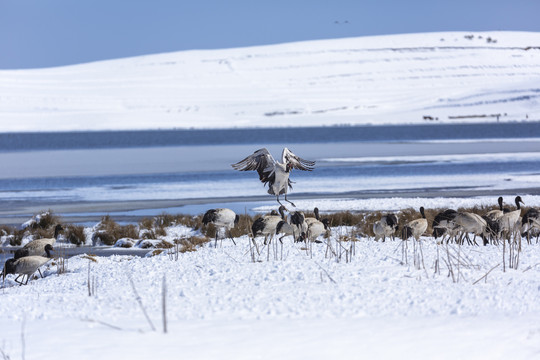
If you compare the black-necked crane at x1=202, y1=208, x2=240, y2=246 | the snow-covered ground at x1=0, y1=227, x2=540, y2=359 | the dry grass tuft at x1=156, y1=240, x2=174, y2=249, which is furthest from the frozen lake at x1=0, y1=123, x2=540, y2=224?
the snow-covered ground at x1=0, y1=227, x2=540, y2=359

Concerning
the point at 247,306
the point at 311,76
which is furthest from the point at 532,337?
the point at 311,76

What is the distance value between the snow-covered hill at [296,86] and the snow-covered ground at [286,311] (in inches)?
2634

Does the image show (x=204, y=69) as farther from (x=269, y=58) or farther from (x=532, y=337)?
(x=532, y=337)

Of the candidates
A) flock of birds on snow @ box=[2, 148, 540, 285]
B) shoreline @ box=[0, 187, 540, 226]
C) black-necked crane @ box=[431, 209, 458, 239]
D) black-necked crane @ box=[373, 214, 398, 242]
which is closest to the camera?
flock of birds on snow @ box=[2, 148, 540, 285]

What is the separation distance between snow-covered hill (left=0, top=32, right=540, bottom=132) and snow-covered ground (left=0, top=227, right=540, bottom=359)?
219 feet

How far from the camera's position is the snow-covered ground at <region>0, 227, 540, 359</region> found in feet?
17.1

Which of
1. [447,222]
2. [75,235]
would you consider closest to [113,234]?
[75,235]

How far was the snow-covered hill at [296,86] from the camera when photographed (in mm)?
79062

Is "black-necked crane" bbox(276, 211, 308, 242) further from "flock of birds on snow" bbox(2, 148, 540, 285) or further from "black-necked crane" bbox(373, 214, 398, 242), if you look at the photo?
"black-necked crane" bbox(373, 214, 398, 242)

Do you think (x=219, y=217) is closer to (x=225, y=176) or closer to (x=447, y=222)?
(x=447, y=222)

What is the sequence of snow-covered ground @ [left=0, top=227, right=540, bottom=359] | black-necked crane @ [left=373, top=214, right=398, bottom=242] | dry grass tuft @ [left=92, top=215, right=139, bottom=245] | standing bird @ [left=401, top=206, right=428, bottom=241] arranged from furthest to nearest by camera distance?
Result: dry grass tuft @ [left=92, top=215, right=139, bottom=245] → black-necked crane @ [left=373, top=214, right=398, bottom=242] → standing bird @ [left=401, top=206, right=428, bottom=241] → snow-covered ground @ [left=0, top=227, right=540, bottom=359]

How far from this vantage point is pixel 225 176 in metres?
28.2

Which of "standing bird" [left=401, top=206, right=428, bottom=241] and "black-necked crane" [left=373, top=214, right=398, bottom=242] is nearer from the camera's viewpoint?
"standing bird" [left=401, top=206, right=428, bottom=241]

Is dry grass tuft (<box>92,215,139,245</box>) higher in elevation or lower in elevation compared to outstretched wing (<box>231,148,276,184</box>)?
lower
